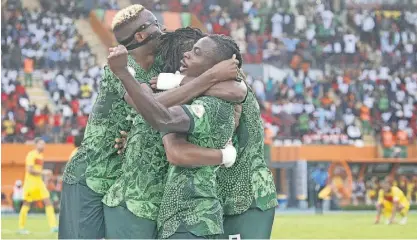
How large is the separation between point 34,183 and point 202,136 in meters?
14.6

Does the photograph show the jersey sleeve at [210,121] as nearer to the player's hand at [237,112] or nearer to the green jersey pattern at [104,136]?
the player's hand at [237,112]

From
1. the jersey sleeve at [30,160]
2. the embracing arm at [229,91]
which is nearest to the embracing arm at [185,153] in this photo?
the embracing arm at [229,91]

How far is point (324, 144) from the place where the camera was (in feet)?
98.2

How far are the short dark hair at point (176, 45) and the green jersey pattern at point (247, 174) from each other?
48 cm

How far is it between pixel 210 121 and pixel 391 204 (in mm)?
19116

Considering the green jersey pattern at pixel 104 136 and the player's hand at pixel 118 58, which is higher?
the player's hand at pixel 118 58

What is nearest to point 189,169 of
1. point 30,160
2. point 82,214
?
point 82,214

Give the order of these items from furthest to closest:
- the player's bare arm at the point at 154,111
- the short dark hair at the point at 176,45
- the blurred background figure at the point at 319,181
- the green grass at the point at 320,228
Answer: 1. the blurred background figure at the point at 319,181
2. the green grass at the point at 320,228
3. the short dark hair at the point at 176,45
4. the player's bare arm at the point at 154,111

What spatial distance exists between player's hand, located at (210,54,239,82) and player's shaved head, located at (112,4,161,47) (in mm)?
956

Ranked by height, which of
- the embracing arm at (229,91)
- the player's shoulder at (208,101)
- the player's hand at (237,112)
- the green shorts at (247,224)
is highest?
the embracing arm at (229,91)

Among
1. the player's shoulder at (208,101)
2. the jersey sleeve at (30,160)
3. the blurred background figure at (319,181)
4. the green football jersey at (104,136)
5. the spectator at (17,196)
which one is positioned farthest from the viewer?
the blurred background figure at (319,181)

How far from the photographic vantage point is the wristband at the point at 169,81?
227 inches

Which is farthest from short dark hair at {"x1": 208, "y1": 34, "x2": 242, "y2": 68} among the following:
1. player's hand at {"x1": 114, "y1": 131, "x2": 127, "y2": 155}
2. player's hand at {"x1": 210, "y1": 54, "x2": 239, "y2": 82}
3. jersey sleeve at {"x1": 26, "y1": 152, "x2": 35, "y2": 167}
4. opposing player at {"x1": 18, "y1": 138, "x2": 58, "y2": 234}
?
jersey sleeve at {"x1": 26, "y1": 152, "x2": 35, "y2": 167}

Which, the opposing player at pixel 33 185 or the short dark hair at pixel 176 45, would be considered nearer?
the short dark hair at pixel 176 45
